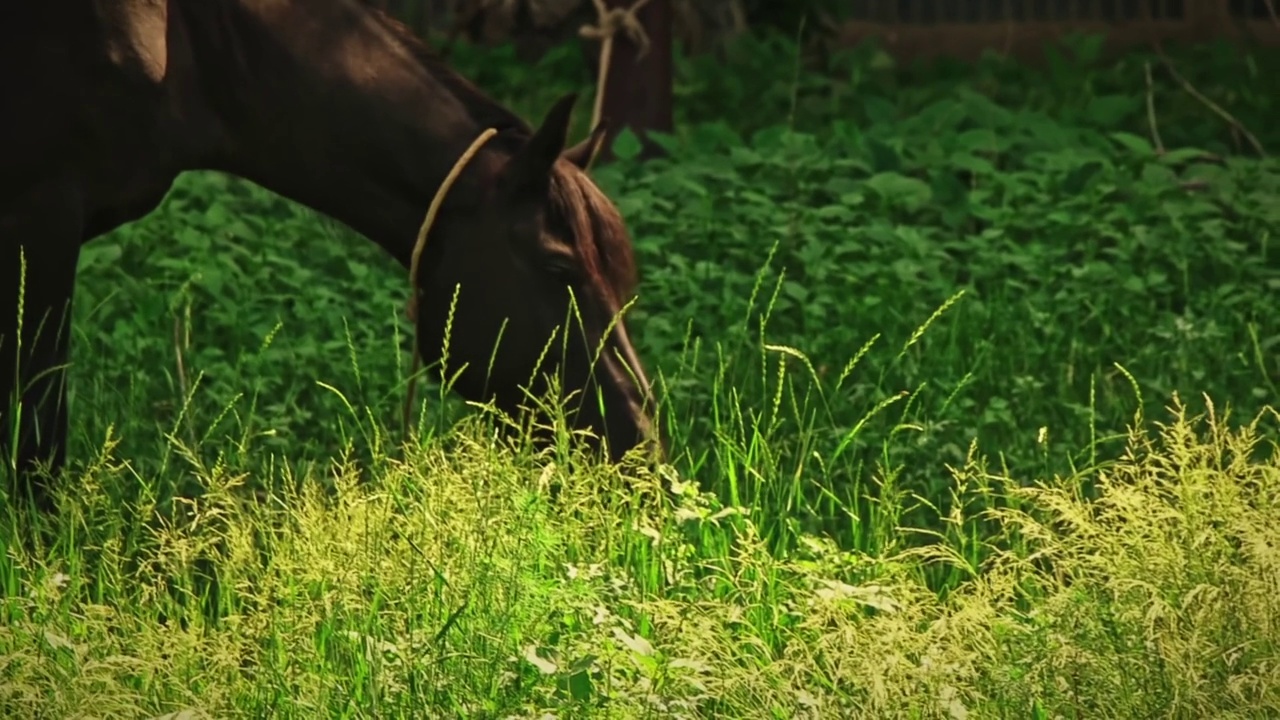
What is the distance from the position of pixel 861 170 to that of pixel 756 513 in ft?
15.6

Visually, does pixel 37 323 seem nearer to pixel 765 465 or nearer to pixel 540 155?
pixel 540 155

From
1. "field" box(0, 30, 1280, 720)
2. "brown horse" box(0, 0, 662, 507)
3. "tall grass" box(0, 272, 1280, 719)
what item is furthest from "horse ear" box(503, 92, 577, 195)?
"tall grass" box(0, 272, 1280, 719)

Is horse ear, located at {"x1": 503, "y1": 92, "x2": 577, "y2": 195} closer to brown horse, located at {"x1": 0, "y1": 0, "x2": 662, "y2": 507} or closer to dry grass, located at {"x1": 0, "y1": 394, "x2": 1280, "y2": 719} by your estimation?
brown horse, located at {"x1": 0, "y1": 0, "x2": 662, "y2": 507}

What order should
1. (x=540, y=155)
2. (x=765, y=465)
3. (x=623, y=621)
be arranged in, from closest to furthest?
(x=623, y=621) < (x=765, y=465) < (x=540, y=155)

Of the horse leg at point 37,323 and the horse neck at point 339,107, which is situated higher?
the horse neck at point 339,107

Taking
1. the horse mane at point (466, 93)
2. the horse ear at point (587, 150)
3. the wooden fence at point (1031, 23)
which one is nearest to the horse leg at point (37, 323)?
the horse mane at point (466, 93)

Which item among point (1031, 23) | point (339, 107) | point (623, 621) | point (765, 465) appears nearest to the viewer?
point (623, 621)

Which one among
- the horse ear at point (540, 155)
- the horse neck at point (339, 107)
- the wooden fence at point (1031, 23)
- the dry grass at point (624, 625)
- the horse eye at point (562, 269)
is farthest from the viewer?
the wooden fence at point (1031, 23)

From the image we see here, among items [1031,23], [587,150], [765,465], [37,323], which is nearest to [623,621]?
[765,465]

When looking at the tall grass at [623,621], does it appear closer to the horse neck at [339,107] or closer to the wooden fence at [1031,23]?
the horse neck at [339,107]

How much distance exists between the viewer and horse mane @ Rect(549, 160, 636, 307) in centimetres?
436

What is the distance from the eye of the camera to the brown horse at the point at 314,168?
429 centimetres

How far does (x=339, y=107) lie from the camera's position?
454 cm

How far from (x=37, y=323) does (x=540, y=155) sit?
1.13m
